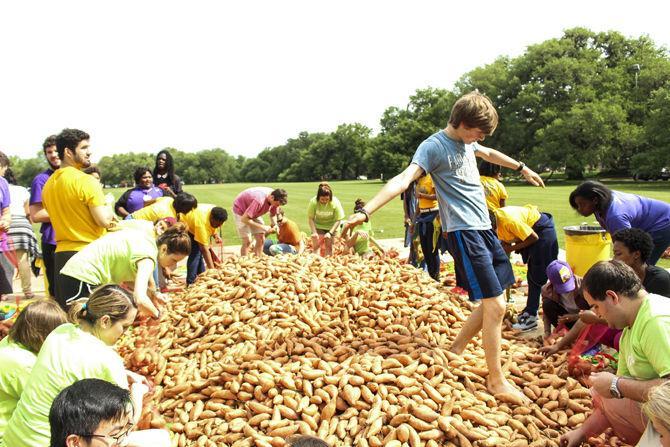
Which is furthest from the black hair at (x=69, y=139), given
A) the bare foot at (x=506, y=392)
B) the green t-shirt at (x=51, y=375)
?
the bare foot at (x=506, y=392)

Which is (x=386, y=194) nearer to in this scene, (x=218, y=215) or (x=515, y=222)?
(x=515, y=222)

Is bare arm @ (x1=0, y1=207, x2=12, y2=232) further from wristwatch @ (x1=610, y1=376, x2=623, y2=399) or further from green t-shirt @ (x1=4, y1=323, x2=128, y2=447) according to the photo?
wristwatch @ (x1=610, y1=376, x2=623, y2=399)

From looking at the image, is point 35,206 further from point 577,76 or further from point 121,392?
point 577,76

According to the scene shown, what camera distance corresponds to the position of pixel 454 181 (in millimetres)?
3193

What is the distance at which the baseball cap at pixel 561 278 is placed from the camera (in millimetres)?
4344

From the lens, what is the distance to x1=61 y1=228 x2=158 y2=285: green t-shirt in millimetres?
3541

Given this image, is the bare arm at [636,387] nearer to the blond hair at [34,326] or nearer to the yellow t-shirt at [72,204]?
the blond hair at [34,326]

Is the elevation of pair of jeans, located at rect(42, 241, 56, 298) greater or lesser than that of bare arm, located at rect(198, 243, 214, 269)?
greater

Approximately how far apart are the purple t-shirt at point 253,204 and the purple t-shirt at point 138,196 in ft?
3.66

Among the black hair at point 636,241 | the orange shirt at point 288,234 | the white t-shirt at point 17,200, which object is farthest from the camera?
the orange shirt at point 288,234

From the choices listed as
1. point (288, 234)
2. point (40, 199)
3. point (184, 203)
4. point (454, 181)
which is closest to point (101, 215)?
point (40, 199)

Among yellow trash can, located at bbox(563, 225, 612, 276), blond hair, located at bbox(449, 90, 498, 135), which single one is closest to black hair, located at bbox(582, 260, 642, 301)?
blond hair, located at bbox(449, 90, 498, 135)

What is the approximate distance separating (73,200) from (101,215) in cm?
22

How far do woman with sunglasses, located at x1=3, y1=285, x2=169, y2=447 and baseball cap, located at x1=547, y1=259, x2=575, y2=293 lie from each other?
333 centimetres
